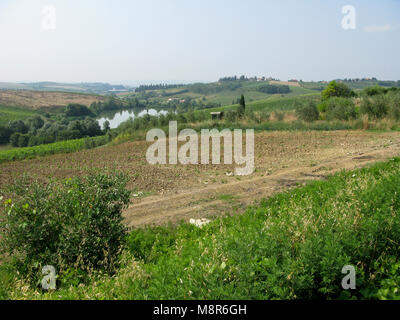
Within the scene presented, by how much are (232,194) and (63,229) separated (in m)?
5.42

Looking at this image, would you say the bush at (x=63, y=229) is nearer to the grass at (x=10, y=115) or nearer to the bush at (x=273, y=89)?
the grass at (x=10, y=115)

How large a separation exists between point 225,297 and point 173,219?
15.8 ft

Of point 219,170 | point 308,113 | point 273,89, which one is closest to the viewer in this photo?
point 219,170

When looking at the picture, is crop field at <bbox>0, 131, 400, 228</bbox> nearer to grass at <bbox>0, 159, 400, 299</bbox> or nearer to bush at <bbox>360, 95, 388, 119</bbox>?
grass at <bbox>0, 159, 400, 299</bbox>

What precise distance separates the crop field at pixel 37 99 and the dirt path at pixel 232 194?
74.7m

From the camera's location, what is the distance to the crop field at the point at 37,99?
71.8 m

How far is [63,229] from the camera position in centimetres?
436

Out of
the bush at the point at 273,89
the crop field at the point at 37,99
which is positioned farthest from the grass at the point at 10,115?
the bush at the point at 273,89

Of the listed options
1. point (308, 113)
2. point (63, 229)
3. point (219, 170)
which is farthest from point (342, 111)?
point (63, 229)

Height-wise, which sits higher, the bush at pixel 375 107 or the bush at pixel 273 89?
the bush at pixel 273 89

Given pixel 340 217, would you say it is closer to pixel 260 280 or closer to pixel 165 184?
pixel 260 280

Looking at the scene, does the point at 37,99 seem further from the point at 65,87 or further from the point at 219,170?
the point at 219,170

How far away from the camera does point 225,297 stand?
2.56 m
